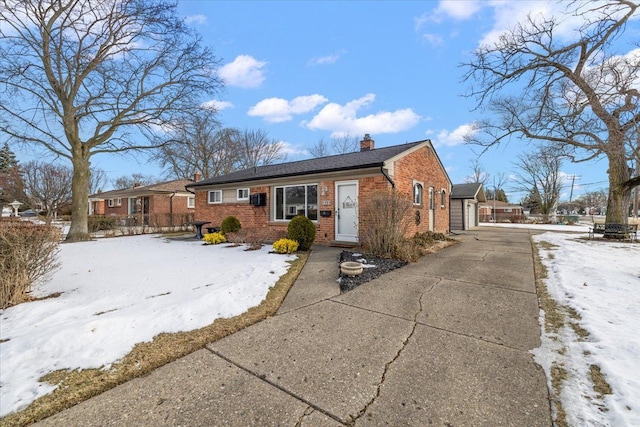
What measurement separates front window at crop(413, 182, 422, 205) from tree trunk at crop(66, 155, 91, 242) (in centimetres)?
1554

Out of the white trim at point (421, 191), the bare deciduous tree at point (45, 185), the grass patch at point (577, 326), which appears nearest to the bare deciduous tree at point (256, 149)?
the bare deciduous tree at point (45, 185)

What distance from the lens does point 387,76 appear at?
1329 cm

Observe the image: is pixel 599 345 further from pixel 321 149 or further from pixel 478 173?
pixel 478 173

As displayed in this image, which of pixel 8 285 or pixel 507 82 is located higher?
pixel 507 82

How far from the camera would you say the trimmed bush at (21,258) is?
4324 millimetres

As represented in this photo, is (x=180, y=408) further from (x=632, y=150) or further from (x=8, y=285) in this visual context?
(x=632, y=150)

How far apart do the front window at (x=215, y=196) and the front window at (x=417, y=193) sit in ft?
30.9

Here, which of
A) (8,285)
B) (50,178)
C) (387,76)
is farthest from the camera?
(50,178)

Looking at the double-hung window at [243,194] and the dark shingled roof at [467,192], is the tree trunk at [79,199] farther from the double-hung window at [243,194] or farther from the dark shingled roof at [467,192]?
the dark shingled roof at [467,192]

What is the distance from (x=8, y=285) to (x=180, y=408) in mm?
4498

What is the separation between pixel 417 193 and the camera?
Result: 1100 centimetres

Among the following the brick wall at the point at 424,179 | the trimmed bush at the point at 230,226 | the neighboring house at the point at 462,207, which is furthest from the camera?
the neighboring house at the point at 462,207

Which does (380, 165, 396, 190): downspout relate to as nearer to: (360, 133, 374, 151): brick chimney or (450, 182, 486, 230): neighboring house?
(360, 133, 374, 151): brick chimney

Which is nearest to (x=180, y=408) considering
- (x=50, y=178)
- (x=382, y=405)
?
(x=382, y=405)
